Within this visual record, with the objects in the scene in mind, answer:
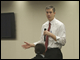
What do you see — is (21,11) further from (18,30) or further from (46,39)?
(46,39)

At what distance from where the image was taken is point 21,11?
232 inches

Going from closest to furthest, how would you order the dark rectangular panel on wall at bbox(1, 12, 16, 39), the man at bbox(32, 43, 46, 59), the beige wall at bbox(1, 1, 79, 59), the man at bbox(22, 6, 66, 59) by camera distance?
1. the man at bbox(32, 43, 46, 59)
2. the man at bbox(22, 6, 66, 59)
3. the beige wall at bbox(1, 1, 79, 59)
4. the dark rectangular panel on wall at bbox(1, 12, 16, 39)

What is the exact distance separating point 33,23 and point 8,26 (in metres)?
0.94

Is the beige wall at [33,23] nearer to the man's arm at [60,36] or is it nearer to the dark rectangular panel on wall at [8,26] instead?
the dark rectangular panel on wall at [8,26]

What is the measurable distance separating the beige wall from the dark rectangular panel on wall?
0.14 m

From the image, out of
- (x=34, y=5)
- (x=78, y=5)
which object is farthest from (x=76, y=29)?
(x=34, y=5)

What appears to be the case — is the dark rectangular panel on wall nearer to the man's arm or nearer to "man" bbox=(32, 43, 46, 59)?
the man's arm

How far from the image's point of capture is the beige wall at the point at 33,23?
5305 mm

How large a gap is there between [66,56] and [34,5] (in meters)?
1.97

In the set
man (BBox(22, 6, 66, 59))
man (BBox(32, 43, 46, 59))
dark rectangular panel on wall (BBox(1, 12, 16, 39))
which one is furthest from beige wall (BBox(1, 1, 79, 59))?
man (BBox(32, 43, 46, 59))

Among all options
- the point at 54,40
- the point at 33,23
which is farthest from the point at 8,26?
the point at 54,40

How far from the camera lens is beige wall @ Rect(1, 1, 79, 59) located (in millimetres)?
5305

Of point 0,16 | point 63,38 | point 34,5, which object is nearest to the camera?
point 63,38

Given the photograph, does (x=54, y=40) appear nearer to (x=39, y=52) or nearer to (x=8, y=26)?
(x=39, y=52)
